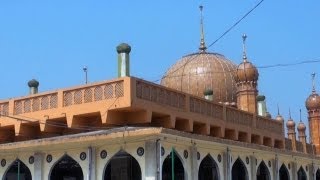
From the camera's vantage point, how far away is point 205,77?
29453mm

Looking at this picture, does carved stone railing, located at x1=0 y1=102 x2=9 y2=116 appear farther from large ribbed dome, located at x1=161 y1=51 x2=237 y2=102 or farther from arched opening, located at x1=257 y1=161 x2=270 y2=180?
large ribbed dome, located at x1=161 y1=51 x2=237 y2=102

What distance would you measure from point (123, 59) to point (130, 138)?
4189 millimetres

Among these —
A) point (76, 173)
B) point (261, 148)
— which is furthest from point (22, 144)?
point (261, 148)

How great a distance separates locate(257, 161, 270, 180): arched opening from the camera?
728 inches

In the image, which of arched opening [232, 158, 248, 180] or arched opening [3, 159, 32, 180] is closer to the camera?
arched opening [3, 159, 32, 180]

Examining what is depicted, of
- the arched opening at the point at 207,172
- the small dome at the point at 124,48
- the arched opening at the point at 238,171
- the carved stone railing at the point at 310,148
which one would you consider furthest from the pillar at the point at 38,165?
the carved stone railing at the point at 310,148

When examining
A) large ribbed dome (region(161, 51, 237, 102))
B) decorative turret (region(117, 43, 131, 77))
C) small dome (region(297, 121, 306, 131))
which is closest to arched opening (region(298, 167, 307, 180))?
large ribbed dome (region(161, 51, 237, 102))

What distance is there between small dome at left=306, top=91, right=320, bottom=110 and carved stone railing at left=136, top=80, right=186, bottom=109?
63.0 ft

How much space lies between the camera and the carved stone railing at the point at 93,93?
15773 millimetres

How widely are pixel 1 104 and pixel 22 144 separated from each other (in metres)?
4.60

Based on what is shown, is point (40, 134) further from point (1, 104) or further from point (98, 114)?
point (98, 114)

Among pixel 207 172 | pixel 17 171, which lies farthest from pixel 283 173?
pixel 17 171

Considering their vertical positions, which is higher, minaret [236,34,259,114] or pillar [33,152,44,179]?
minaret [236,34,259,114]

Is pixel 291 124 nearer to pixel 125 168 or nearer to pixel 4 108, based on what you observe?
pixel 125 168
